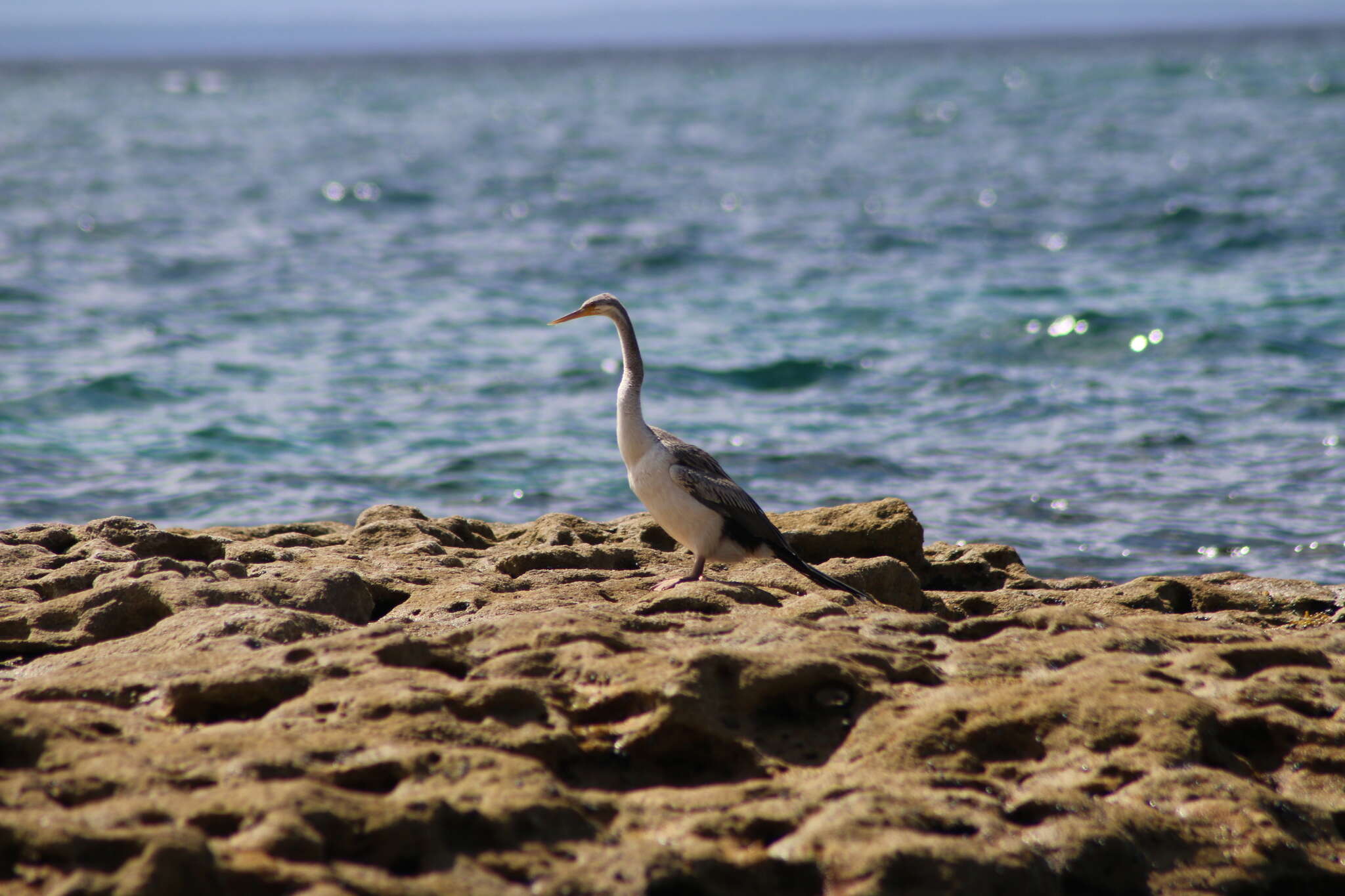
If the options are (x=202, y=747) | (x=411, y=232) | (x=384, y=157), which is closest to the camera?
(x=202, y=747)

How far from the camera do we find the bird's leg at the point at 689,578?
21.2 feet

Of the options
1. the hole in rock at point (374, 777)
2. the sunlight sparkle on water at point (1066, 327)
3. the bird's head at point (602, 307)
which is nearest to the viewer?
the hole in rock at point (374, 777)

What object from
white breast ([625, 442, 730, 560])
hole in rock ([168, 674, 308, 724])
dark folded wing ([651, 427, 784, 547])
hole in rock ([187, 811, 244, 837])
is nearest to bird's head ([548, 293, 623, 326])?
white breast ([625, 442, 730, 560])

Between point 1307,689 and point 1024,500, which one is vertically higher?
point 1307,689

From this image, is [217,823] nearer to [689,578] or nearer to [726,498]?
[689,578]

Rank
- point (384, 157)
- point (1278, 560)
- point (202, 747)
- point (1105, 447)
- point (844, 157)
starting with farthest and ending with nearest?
point (384, 157), point (844, 157), point (1105, 447), point (1278, 560), point (202, 747)

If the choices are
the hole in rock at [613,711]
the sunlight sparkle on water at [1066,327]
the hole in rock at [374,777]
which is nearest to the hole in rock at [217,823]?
the hole in rock at [374,777]

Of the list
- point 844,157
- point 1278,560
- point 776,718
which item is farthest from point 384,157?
point 776,718

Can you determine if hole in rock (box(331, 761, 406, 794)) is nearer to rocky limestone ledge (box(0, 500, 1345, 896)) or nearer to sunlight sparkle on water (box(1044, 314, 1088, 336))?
rocky limestone ledge (box(0, 500, 1345, 896))

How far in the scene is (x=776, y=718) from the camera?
187 inches

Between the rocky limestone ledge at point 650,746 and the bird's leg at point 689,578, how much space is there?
305mm

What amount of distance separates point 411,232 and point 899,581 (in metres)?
20.9

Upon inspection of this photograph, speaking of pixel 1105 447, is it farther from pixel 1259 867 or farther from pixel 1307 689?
pixel 1259 867

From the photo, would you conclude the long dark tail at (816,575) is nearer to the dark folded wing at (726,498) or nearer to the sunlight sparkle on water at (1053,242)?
the dark folded wing at (726,498)
